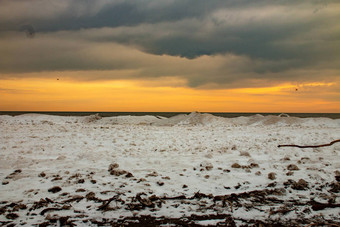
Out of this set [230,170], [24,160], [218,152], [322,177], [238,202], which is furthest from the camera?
[218,152]

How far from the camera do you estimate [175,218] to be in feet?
11.8

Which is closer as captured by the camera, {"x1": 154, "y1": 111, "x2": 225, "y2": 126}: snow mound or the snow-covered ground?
the snow-covered ground

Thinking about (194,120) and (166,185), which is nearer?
(166,185)

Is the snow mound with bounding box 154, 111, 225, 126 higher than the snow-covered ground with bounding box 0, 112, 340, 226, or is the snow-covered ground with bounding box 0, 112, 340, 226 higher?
the snow mound with bounding box 154, 111, 225, 126

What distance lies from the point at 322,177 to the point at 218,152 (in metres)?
2.91

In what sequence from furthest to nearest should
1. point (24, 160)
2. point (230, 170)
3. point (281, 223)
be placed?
point (24, 160) < point (230, 170) < point (281, 223)

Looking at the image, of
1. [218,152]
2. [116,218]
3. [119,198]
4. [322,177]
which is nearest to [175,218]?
[116,218]

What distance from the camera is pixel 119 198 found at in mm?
4176

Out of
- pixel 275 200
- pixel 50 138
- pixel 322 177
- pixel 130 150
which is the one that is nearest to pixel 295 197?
pixel 275 200

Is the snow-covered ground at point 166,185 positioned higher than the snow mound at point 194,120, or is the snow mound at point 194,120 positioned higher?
the snow mound at point 194,120

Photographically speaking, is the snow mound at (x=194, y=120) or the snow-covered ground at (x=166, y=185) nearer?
the snow-covered ground at (x=166, y=185)

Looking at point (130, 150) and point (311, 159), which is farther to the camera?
point (130, 150)

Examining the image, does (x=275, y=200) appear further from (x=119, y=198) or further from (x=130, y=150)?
(x=130, y=150)

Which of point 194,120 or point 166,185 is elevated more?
point 194,120
